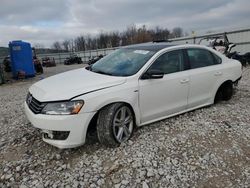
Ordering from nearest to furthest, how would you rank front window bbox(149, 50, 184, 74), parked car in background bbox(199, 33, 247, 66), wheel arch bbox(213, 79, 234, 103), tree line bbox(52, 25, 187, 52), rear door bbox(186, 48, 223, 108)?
1. front window bbox(149, 50, 184, 74)
2. rear door bbox(186, 48, 223, 108)
3. wheel arch bbox(213, 79, 234, 103)
4. parked car in background bbox(199, 33, 247, 66)
5. tree line bbox(52, 25, 187, 52)

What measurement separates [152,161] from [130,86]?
1.12m

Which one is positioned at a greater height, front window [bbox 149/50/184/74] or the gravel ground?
front window [bbox 149/50/184/74]

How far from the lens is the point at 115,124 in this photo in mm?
3447

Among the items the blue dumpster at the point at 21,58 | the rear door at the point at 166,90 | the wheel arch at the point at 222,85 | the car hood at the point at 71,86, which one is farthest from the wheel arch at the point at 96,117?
the blue dumpster at the point at 21,58

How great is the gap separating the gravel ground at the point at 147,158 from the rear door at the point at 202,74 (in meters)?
0.46

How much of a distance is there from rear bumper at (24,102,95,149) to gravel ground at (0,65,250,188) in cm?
29

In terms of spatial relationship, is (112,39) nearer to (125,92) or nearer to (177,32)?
(177,32)

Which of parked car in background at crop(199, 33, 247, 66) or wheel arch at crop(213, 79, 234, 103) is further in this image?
parked car in background at crop(199, 33, 247, 66)

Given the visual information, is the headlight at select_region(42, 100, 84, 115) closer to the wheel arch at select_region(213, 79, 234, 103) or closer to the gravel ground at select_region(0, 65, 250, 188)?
the gravel ground at select_region(0, 65, 250, 188)

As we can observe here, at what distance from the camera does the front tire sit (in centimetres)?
331

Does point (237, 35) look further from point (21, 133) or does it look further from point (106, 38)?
point (106, 38)

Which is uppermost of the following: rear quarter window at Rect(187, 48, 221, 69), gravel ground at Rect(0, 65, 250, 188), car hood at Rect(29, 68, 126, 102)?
rear quarter window at Rect(187, 48, 221, 69)

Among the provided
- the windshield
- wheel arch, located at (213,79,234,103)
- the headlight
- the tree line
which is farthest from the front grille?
the tree line

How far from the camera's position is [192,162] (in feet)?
10.3
